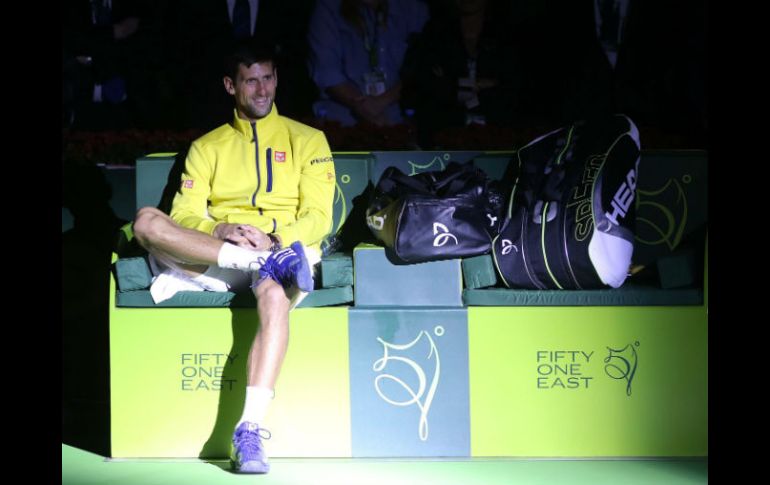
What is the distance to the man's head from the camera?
17.5 feet

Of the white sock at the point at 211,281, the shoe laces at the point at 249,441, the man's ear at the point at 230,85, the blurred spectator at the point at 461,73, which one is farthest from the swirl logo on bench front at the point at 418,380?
the blurred spectator at the point at 461,73

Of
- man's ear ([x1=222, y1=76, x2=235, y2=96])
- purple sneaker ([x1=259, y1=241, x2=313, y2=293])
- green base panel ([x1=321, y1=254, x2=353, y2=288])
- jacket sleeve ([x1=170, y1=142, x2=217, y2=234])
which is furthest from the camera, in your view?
man's ear ([x1=222, y1=76, x2=235, y2=96])

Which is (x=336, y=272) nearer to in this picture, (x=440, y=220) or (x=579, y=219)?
(x=440, y=220)

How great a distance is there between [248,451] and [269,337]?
15.1 inches

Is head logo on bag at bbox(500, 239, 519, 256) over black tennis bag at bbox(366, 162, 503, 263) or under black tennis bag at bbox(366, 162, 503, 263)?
under

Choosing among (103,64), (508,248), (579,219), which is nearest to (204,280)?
(508,248)

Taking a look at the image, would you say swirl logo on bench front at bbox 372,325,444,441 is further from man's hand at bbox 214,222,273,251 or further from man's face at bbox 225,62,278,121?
man's face at bbox 225,62,278,121

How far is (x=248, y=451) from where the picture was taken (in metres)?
4.79

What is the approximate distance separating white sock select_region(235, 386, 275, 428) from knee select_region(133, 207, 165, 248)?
2.17ft

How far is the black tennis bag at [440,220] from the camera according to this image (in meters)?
5.01

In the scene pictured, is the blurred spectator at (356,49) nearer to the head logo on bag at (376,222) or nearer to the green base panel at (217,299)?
the head logo on bag at (376,222)

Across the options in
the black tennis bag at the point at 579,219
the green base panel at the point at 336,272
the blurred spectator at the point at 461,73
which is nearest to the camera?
the black tennis bag at the point at 579,219

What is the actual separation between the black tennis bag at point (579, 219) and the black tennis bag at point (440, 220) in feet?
0.26

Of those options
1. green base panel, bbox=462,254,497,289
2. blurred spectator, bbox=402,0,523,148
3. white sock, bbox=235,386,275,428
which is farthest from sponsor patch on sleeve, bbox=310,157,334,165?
blurred spectator, bbox=402,0,523,148
